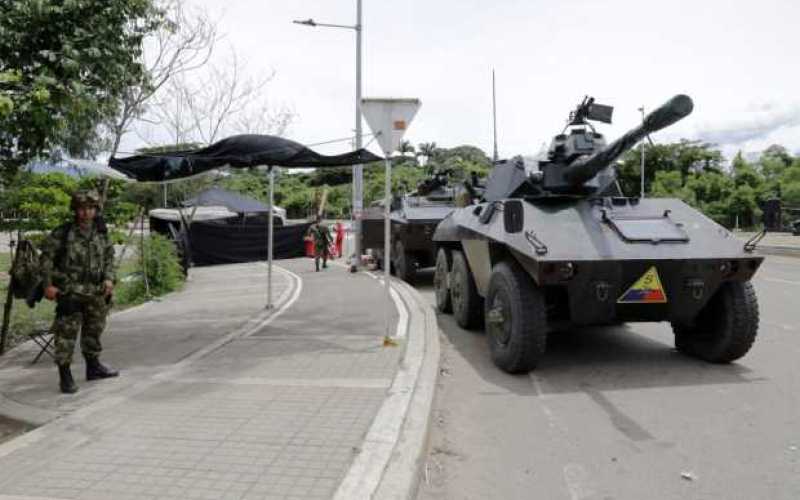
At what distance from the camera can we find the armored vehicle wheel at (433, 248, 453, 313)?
9.16m

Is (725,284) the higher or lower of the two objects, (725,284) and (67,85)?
the lower

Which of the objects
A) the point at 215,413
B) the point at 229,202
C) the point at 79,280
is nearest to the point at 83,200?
the point at 79,280

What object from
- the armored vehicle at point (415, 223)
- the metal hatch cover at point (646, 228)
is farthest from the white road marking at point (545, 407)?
the armored vehicle at point (415, 223)

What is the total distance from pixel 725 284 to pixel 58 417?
5.65 meters

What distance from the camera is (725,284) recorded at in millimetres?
6000

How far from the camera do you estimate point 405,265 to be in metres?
13.6

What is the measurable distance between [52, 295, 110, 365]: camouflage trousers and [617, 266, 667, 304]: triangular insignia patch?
14.7 ft

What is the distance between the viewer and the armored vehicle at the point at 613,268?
5.61m

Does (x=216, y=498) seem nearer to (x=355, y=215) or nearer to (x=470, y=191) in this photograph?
(x=470, y=191)

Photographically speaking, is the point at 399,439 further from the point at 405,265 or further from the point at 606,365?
the point at 405,265

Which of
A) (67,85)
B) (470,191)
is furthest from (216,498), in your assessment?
(470,191)

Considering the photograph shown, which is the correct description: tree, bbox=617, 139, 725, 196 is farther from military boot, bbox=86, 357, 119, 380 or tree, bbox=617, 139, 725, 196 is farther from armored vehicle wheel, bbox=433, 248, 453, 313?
military boot, bbox=86, 357, 119, 380

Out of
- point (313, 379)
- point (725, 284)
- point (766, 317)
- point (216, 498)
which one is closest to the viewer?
point (216, 498)

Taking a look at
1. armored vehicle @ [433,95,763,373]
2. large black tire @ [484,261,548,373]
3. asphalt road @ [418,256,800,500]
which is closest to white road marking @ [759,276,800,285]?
asphalt road @ [418,256,800,500]
